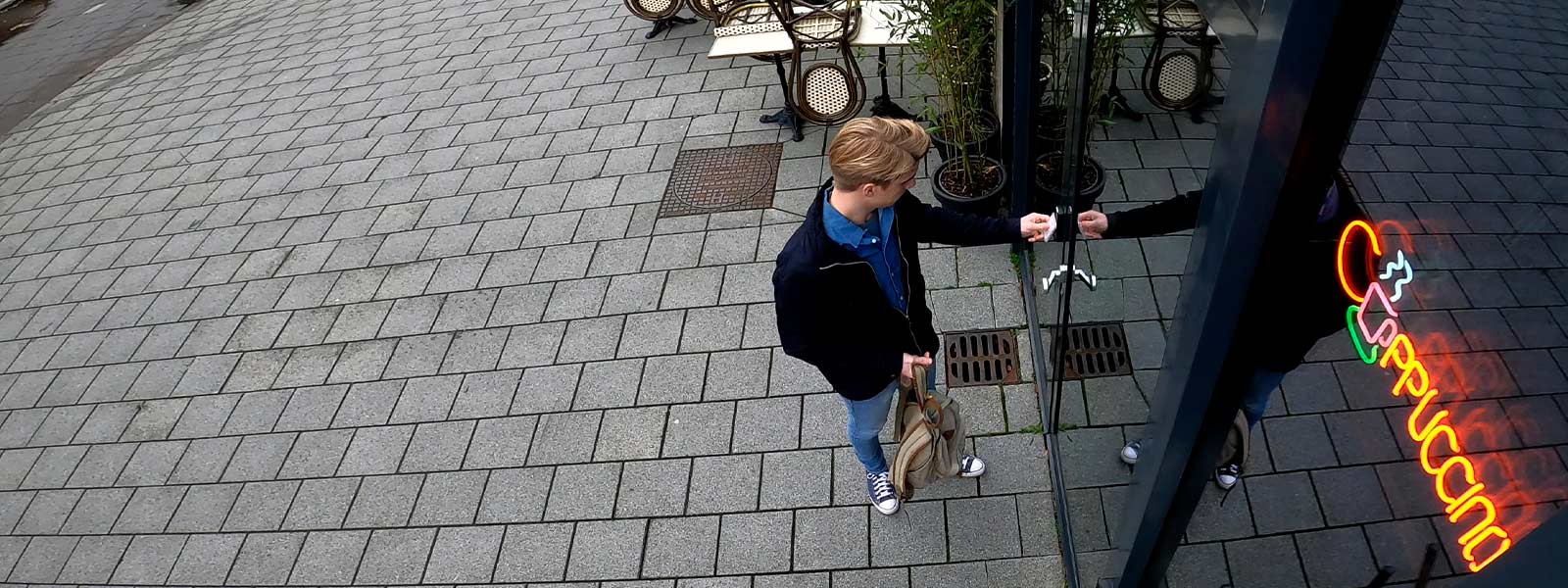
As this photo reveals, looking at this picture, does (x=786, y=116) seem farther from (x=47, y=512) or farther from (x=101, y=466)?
(x=47, y=512)

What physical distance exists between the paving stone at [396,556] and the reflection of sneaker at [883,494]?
2046 millimetres

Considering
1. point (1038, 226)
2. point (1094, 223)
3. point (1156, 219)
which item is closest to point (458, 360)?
point (1038, 226)

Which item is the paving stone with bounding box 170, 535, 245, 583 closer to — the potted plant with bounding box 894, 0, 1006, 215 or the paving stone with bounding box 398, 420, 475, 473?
the paving stone with bounding box 398, 420, 475, 473

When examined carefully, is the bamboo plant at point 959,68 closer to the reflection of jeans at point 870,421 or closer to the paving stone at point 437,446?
the reflection of jeans at point 870,421

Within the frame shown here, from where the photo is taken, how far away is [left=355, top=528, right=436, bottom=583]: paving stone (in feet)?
12.5

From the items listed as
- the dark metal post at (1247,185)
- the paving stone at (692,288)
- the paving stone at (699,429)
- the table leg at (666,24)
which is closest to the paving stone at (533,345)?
the paving stone at (692,288)

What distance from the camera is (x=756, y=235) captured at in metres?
5.30

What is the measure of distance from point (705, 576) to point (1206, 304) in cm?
257

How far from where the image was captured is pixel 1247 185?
1284 millimetres

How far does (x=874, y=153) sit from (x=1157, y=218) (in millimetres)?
763

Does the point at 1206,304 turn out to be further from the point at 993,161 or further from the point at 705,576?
the point at 993,161

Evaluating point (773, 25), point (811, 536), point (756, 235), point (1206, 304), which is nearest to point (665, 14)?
point (773, 25)

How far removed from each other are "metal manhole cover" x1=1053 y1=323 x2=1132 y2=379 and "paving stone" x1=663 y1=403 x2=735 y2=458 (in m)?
1.59

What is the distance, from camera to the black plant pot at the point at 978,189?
14.8 ft
